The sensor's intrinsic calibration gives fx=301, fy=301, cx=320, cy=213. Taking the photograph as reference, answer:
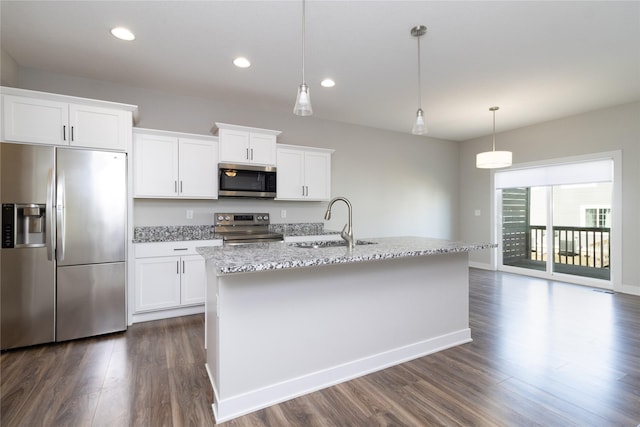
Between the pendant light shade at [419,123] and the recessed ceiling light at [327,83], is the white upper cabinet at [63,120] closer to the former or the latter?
the recessed ceiling light at [327,83]

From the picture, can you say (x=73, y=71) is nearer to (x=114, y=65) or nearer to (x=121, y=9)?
(x=114, y=65)

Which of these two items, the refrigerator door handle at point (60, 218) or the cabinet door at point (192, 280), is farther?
the cabinet door at point (192, 280)

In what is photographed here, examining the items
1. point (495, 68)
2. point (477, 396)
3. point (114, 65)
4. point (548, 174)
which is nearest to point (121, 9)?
point (114, 65)

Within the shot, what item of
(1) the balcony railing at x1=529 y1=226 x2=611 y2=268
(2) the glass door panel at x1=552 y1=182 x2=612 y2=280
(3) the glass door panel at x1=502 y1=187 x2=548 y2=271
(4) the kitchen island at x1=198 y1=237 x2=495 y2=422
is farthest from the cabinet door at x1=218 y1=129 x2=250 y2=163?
(1) the balcony railing at x1=529 y1=226 x2=611 y2=268

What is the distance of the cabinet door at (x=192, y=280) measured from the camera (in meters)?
3.35

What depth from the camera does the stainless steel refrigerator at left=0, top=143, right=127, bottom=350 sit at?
8.40 ft

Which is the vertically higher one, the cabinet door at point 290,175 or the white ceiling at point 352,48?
the white ceiling at point 352,48

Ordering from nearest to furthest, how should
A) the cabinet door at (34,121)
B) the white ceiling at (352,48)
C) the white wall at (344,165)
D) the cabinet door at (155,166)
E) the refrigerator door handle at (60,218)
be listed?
the white ceiling at (352,48), the cabinet door at (34,121), the refrigerator door handle at (60,218), the cabinet door at (155,166), the white wall at (344,165)

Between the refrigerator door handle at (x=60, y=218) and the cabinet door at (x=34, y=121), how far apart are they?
14.4 inches

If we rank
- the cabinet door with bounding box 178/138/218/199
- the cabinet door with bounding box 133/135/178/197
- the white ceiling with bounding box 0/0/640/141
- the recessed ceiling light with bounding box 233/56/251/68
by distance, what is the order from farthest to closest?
the cabinet door with bounding box 178/138/218/199 → the cabinet door with bounding box 133/135/178/197 → the recessed ceiling light with bounding box 233/56/251/68 → the white ceiling with bounding box 0/0/640/141

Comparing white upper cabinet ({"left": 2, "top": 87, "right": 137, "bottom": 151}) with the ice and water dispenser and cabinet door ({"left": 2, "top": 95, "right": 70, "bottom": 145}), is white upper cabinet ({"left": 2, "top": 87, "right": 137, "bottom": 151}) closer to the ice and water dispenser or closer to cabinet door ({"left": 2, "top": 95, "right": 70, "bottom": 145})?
cabinet door ({"left": 2, "top": 95, "right": 70, "bottom": 145})

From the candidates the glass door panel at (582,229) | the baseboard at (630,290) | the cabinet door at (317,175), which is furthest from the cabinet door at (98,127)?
the baseboard at (630,290)

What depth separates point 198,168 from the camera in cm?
362

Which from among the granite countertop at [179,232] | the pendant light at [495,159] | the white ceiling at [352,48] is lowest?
the granite countertop at [179,232]
